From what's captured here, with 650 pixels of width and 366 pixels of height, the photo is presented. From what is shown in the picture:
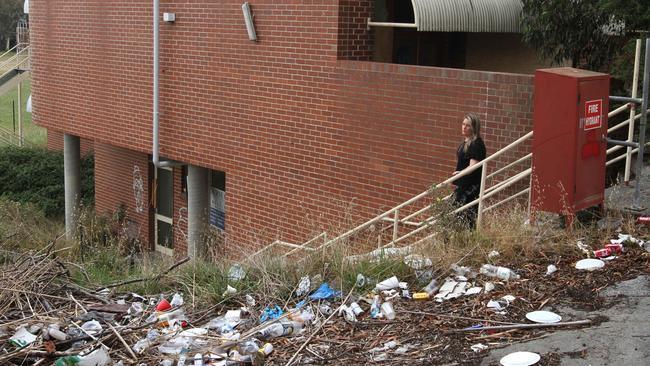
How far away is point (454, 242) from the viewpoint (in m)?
7.69

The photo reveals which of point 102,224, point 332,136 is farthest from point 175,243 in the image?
point 332,136

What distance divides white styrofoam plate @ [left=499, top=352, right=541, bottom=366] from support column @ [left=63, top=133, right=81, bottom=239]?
1311 centimetres

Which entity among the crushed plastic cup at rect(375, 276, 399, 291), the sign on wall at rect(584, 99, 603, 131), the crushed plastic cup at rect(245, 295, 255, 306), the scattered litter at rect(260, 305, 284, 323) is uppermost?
the sign on wall at rect(584, 99, 603, 131)

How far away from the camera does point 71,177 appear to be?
17.7 metres

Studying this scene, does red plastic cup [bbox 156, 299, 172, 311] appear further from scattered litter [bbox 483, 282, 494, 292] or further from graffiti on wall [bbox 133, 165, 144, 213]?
graffiti on wall [bbox 133, 165, 144, 213]

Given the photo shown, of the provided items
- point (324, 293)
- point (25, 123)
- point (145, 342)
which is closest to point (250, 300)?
point (324, 293)

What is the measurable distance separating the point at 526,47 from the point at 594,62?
2.11 metres

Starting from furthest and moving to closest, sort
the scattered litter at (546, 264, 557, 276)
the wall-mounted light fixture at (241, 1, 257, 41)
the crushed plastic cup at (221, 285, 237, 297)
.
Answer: the wall-mounted light fixture at (241, 1, 257, 41) → the crushed plastic cup at (221, 285, 237, 297) → the scattered litter at (546, 264, 557, 276)

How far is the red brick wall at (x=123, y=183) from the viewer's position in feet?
57.7

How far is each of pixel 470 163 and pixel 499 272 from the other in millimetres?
2052

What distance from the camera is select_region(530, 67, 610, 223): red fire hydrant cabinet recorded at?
7750mm

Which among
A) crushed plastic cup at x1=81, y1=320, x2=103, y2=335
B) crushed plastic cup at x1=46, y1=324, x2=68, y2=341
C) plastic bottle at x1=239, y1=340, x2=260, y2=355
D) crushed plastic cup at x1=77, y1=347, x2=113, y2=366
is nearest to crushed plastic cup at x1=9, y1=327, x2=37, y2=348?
crushed plastic cup at x1=46, y1=324, x2=68, y2=341

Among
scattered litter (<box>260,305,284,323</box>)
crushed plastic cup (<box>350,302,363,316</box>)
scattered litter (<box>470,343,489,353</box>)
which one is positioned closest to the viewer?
scattered litter (<box>470,343,489,353</box>)

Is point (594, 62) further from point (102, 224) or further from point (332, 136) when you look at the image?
point (102, 224)
